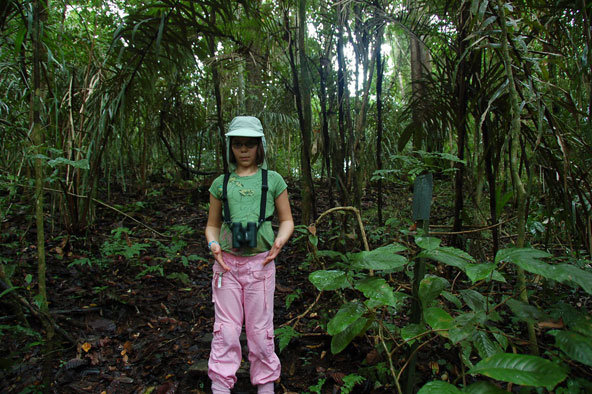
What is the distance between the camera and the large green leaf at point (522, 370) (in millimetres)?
758

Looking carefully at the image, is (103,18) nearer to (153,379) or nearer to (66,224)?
(66,224)

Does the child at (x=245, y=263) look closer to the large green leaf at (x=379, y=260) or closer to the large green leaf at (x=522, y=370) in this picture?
the large green leaf at (x=379, y=260)

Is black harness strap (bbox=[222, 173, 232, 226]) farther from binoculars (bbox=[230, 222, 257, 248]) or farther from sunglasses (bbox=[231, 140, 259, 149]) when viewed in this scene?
sunglasses (bbox=[231, 140, 259, 149])

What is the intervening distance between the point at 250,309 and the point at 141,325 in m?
1.03

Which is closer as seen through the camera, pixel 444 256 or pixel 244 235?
pixel 444 256

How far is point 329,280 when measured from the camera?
1.23m

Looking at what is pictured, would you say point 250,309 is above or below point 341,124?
below

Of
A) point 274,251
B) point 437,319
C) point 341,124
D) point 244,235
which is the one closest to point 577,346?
point 437,319

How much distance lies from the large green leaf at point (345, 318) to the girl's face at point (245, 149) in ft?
3.05

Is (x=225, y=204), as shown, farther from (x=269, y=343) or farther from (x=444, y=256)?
(x=444, y=256)

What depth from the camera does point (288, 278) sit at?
306 cm

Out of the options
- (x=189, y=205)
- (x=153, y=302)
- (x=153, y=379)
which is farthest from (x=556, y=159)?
(x=189, y=205)

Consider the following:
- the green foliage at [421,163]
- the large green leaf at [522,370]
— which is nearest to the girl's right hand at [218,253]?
the green foliage at [421,163]

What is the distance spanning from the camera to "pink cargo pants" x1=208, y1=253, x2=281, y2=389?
1.74m
